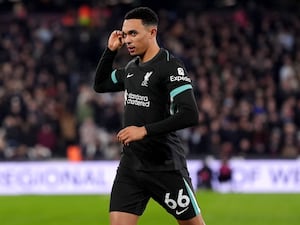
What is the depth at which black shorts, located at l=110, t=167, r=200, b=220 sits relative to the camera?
7723 millimetres

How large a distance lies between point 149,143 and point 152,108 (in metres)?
0.28

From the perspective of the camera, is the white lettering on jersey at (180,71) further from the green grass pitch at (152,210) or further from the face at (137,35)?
the green grass pitch at (152,210)

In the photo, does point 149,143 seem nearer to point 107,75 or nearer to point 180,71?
point 180,71

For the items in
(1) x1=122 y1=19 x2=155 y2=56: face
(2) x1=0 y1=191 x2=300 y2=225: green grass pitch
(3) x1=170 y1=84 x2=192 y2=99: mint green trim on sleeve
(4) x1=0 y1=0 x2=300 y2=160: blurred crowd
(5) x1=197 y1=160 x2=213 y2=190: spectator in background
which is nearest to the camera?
(3) x1=170 y1=84 x2=192 y2=99: mint green trim on sleeve

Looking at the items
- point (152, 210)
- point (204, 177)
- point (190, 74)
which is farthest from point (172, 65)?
point (190, 74)

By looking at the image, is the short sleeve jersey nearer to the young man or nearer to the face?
the young man

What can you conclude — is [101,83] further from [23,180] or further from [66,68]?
[66,68]

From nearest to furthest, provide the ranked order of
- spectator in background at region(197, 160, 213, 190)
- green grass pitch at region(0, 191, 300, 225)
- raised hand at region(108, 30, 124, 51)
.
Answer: raised hand at region(108, 30, 124, 51), green grass pitch at region(0, 191, 300, 225), spectator in background at region(197, 160, 213, 190)

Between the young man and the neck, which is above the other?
the neck

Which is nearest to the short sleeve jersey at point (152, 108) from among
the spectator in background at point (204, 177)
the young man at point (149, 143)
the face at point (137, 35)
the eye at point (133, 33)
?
the young man at point (149, 143)

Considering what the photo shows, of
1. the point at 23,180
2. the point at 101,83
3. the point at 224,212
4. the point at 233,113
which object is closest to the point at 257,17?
the point at 233,113

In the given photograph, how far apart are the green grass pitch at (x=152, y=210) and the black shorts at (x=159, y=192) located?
5719 millimetres

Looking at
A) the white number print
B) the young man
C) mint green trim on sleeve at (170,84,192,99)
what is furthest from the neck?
the white number print

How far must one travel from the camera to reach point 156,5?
27.2m
